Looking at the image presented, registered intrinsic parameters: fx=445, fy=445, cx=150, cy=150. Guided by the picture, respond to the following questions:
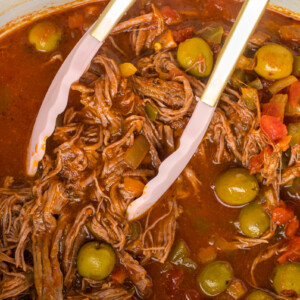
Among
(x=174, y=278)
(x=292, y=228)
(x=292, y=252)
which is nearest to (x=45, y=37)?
(x=174, y=278)

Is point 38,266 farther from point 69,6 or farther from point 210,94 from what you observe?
point 69,6

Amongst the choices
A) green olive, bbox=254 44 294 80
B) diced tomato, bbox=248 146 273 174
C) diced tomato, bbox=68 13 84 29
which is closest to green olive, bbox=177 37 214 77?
green olive, bbox=254 44 294 80

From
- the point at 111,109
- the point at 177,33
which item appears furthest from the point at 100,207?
the point at 177,33

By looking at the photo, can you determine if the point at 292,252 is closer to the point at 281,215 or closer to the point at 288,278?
the point at 288,278

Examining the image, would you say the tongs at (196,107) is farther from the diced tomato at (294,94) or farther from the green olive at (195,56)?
the diced tomato at (294,94)

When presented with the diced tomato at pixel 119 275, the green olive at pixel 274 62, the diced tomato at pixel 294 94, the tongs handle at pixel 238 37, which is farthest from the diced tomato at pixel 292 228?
the tongs handle at pixel 238 37
